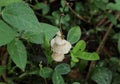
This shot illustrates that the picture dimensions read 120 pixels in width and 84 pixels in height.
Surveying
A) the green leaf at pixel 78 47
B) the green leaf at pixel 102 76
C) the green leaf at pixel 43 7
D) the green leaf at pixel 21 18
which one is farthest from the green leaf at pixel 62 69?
the green leaf at pixel 43 7

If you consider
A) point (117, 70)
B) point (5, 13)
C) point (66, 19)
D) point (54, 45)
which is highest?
point (5, 13)

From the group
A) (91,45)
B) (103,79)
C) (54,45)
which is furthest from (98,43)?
(54,45)

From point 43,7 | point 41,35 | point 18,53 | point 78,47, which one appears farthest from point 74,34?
point 43,7

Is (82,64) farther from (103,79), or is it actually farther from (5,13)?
(5,13)

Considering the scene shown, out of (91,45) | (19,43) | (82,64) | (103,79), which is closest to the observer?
(19,43)

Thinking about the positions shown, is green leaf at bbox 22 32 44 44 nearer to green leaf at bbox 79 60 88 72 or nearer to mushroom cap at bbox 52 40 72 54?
mushroom cap at bbox 52 40 72 54

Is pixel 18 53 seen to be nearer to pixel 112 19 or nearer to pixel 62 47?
pixel 62 47
